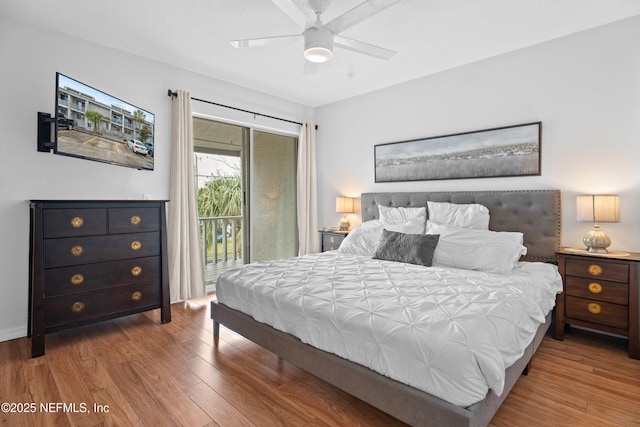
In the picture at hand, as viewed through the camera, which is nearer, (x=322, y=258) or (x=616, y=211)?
(x=616, y=211)

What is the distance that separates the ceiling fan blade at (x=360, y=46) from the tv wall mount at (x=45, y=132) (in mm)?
2498

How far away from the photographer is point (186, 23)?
2.72m

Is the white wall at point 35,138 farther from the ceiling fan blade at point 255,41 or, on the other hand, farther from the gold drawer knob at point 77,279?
the ceiling fan blade at point 255,41

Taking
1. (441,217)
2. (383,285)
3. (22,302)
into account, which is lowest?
(22,302)

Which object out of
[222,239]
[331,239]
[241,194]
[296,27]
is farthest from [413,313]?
[222,239]

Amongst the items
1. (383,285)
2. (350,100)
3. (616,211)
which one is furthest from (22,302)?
(616,211)

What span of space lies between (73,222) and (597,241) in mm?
4181

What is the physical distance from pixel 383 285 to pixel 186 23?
2.65 meters

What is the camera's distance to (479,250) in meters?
2.69

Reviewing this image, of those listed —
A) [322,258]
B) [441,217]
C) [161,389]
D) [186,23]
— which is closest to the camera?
[161,389]

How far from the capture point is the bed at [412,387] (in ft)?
4.49

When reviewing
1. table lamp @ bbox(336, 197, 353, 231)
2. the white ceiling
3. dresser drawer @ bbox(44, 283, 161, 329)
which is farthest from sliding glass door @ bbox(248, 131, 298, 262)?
dresser drawer @ bbox(44, 283, 161, 329)

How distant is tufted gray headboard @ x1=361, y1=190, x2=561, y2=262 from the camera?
2957mm

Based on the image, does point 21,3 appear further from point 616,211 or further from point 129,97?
point 616,211
